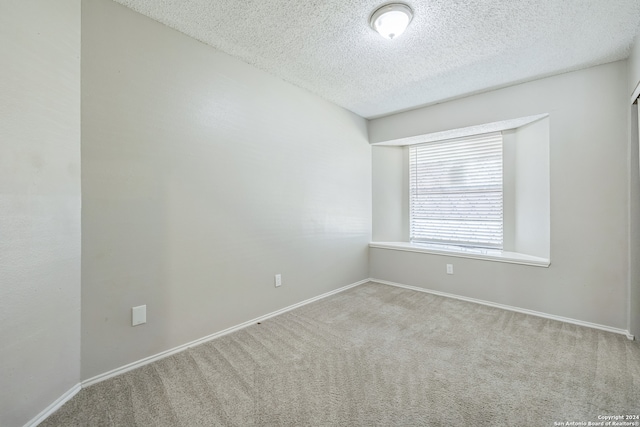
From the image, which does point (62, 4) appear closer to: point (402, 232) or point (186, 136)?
point (186, 136)

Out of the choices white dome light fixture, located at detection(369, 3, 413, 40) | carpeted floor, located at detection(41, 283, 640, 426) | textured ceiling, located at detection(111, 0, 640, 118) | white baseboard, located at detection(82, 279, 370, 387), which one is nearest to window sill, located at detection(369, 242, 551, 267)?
carpeted floor, located at detection(41, 283, 640, 426)

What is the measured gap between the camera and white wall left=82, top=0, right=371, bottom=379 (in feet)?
5.50

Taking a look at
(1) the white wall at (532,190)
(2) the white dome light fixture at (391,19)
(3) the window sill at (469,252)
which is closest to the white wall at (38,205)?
(2) the white dome light fixture at (391,19)

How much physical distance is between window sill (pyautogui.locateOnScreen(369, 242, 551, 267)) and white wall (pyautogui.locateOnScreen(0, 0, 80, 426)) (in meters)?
3.34

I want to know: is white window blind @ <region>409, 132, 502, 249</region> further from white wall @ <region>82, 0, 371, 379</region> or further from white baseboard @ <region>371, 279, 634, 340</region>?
white wall @ <region>82, 0, 371, 379</region>

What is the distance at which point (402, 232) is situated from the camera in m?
4.20

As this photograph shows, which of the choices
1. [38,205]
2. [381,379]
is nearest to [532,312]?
[381,379]

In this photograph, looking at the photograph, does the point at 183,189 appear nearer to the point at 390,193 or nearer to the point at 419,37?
the point at 419,37

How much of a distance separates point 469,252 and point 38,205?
3.79m

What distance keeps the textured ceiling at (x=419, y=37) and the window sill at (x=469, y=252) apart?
1874mm

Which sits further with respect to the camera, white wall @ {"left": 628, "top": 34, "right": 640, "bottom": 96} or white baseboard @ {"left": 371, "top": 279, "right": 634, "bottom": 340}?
white baseboard @ {"left": 371, "top": 279, "right": 634, "bottom": 340}

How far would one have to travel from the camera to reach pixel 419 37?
2076 millimetres

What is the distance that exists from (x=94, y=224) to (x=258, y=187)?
126cm

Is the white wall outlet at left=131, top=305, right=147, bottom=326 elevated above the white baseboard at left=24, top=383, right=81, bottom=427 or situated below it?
above
